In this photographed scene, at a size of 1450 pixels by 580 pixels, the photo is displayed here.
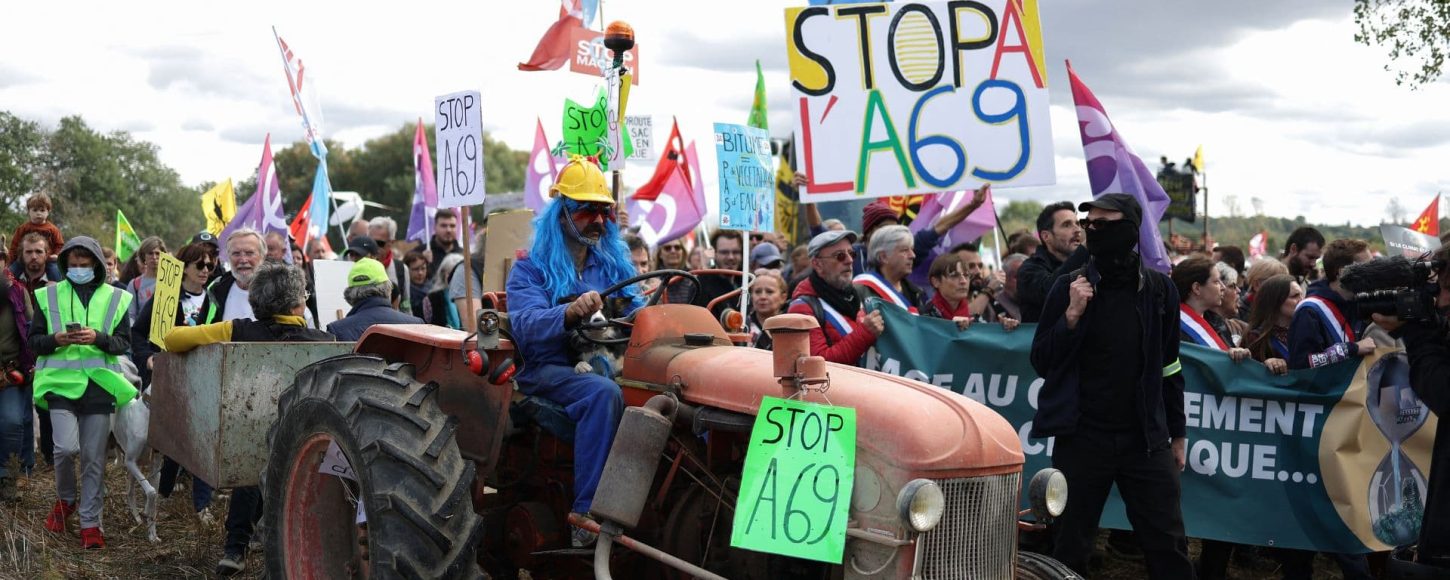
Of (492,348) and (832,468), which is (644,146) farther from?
(832,468)

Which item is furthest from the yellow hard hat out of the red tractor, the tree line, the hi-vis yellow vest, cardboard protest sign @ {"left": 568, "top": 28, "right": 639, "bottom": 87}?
the tree line

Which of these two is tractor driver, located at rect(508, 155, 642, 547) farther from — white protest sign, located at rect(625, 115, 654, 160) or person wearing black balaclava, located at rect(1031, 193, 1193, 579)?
white protest sign, located at rect(625, 115, 654, 160)

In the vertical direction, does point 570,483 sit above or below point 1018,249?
below

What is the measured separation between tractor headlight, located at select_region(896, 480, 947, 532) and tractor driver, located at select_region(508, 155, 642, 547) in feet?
3.98

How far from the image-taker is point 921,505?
3.58 m

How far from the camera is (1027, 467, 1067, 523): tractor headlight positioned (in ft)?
13.2

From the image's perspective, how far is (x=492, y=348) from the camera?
470 cm

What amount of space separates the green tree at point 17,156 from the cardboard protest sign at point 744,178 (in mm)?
20439

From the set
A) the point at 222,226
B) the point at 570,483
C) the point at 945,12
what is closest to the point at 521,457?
the point at 570,483

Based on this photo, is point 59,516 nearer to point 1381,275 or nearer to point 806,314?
point 806,314

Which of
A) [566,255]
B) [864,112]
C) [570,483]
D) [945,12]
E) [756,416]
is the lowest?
[570,483]

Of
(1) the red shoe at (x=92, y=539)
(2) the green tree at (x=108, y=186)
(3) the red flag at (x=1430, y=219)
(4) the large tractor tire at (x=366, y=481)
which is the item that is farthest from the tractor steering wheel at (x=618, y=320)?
(2) the green tree at (x=108, y=186)

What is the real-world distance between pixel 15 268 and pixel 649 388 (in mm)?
7942

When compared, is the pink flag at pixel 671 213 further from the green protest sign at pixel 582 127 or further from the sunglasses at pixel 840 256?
the sunglasses at pixel 840 256
